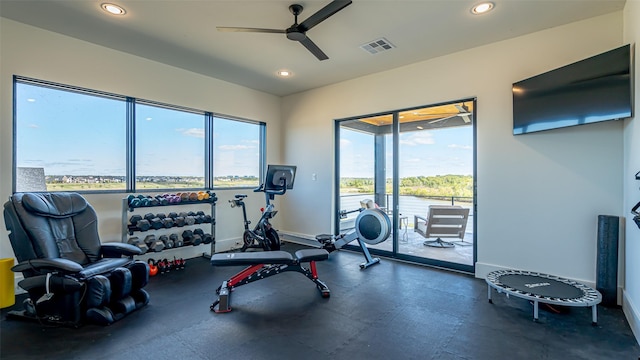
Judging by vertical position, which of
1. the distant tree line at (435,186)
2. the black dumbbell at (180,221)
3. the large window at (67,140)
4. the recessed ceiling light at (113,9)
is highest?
the recessed ceiling light at (113,9)

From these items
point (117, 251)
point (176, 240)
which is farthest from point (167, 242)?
point (117, 251)

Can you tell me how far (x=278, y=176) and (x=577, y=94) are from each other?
13.2ft

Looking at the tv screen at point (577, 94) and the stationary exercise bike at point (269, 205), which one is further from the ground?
the tv screen at point (577, 94)

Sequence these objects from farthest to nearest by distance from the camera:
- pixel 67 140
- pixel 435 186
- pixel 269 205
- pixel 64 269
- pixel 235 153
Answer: pixel 235 153 → pixel 269 205 → pixel 435 186 → pixel 67 140 → pixel 64 269

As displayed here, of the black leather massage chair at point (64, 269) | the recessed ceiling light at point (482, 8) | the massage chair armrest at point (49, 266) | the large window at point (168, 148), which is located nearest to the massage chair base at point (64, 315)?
the black leather massage chair at point (64, 269)

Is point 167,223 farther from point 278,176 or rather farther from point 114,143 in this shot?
point 278,176

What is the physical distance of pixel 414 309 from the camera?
303 cm

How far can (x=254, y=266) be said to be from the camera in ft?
10.6

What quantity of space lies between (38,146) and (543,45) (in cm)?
626

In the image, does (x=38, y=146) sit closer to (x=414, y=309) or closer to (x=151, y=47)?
(x=151, y=47)

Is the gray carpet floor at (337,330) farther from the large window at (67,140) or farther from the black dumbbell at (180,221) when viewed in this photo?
the large window at (67,140)

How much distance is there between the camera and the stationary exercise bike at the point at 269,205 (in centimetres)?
498

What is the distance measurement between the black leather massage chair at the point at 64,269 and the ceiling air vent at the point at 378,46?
3805mm

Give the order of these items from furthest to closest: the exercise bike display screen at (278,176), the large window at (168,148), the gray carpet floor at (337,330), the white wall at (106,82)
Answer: the exercise bike display screen at (278,176) < the large window at (168,148) < the white wall at (106,82) < the gray carpet floor at (337,330)
